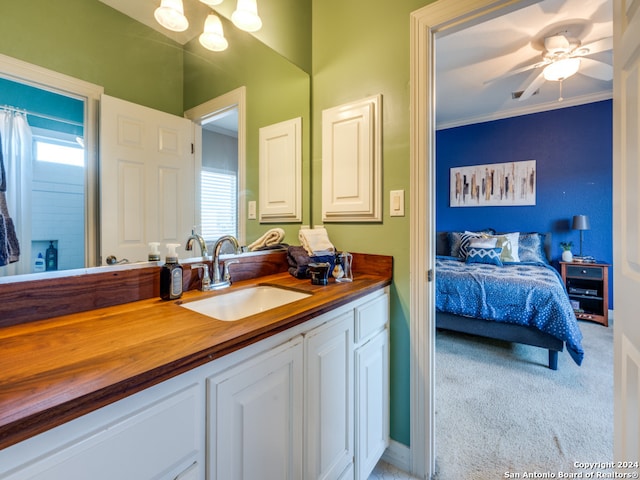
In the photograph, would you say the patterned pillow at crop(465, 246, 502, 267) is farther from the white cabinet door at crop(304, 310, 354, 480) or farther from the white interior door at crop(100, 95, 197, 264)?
the white interior door at crop(100, 95, 197, 264)

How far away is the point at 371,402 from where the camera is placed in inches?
50.9

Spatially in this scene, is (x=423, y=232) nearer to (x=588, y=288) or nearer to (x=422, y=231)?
(x=422, y=231)

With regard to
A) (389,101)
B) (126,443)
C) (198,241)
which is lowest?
(126,443)

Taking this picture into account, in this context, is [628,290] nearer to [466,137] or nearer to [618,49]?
[618,49]

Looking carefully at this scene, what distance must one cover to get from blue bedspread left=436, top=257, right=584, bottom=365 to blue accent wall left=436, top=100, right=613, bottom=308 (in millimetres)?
1329

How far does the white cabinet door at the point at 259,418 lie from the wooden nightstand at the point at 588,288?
4.04 meters

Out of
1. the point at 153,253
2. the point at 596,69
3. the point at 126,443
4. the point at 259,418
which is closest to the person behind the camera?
the point at 126,443

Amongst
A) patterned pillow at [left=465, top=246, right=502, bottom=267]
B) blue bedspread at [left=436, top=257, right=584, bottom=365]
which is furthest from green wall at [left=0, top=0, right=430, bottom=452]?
patterned pillow at [left=465, top=246, right=502, bottom=267]

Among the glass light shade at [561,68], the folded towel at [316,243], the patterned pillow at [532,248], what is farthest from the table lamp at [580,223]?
the folded towel at [316,243]

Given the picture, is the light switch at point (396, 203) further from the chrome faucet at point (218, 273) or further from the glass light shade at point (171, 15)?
the glass light shade at point (171, 15)

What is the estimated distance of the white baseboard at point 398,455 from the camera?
1418 millimetres

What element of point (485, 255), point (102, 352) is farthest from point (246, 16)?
point (485, 255)

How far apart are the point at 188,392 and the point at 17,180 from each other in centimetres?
76

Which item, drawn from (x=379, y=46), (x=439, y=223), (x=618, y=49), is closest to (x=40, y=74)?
(x=379, y=46)
